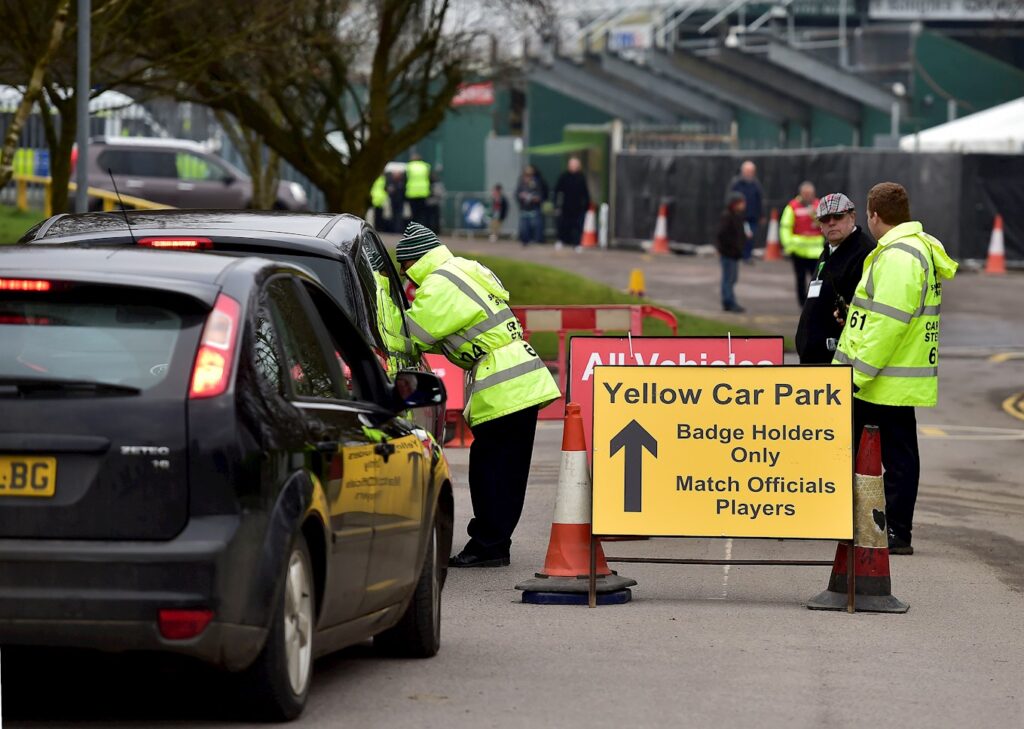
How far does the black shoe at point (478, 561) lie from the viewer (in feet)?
34.6

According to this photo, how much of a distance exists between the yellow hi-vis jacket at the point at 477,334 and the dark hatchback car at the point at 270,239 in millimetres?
327

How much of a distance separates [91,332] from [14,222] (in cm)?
2955

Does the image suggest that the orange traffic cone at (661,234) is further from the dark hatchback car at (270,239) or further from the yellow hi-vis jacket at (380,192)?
the dark hatchback car at (270,239)

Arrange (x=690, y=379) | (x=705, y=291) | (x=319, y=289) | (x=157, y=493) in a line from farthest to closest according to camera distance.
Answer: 1. (x=705, y=291)
2. (x=690, y=379)
3. (x=319, y=289)
4. (x=157, y=493)

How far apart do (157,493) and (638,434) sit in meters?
3.72

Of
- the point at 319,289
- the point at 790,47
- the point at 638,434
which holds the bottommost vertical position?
the point at 638,434

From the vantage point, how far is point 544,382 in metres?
10.4

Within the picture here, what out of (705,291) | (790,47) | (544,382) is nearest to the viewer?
(544,382)

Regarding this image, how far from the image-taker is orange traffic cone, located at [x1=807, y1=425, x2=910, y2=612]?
9.13 metres

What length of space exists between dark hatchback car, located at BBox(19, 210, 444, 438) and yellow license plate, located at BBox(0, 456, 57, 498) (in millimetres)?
2936

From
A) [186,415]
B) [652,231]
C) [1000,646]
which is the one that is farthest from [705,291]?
[186,415]

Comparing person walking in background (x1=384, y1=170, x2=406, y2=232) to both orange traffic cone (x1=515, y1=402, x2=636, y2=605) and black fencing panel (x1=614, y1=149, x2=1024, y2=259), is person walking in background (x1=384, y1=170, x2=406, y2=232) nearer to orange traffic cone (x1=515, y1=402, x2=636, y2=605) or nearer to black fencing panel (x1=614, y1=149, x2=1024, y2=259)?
black fencing panel (x1=614, y1=149, x2=1024, y2=259)

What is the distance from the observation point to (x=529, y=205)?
142 feet

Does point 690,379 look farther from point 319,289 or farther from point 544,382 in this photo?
point 319,289
